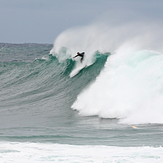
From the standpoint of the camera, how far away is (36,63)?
89.5 feet

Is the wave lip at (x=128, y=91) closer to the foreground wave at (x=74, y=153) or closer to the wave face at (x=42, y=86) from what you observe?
the wave face at (x=42, y=86)

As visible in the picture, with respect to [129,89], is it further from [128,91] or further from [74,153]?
[74,153]

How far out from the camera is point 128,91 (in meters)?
14.1

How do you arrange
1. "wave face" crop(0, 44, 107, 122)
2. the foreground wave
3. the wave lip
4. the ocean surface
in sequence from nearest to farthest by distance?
the foreground wave, the ocean surface, the wave lip, "wave face" crop(0, 44, 107, 122)

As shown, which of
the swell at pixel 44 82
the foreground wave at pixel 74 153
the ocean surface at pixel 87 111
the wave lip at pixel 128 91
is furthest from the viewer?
the swell at pixel 44 82

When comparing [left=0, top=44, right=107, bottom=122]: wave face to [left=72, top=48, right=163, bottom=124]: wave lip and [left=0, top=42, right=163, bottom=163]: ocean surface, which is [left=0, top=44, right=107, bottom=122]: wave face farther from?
[left=72, top=48, right=163, bottom=124]: wave lip

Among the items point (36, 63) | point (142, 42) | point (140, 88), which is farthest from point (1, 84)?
point (140, 88)

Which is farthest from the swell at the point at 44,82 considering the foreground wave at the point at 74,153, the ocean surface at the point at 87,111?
the foreground wave at the point at 74,153

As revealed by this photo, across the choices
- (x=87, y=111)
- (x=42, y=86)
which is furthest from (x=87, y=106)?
(x=42, y=86)

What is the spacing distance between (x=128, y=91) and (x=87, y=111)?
1.94 m

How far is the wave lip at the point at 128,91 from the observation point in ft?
40.9

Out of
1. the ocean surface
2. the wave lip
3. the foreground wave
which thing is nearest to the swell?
the ocean surface

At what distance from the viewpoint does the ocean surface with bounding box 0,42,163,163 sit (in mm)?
7754

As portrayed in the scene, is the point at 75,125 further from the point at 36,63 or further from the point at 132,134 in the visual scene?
the point at 36,63
